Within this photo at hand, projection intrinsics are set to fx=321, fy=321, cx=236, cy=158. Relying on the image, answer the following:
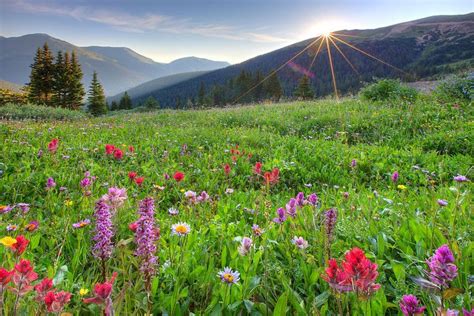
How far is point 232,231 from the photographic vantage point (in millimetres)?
2990

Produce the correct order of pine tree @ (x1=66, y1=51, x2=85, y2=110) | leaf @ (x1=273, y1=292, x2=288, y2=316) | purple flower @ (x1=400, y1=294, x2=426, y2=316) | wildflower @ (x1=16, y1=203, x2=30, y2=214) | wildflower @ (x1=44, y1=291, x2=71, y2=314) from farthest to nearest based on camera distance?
1. pine tree @ (x1=66, y1=51, x2=85, y2=110)
2. wildflower @ (x1=16, y1=203, x2=30, y2=214)
3. leaf @ (x1=273, y1=292, x2=288, y2=316)
4. wildflower @ (x1=44, y1=291, x2=71, y2=314)
5. purple flower @ (x1=400, y1=294, x2=426, y2=316)

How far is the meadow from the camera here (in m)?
1.64

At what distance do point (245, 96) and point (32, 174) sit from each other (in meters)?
86.9

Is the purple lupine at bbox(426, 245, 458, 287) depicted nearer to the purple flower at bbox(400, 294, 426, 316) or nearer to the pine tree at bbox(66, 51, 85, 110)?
the purple flower at bbox(400, 294, 426, 316)

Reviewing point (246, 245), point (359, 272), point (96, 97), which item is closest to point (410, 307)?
point (359, 272)

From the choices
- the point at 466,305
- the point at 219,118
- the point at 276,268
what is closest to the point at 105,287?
the point at 276,268

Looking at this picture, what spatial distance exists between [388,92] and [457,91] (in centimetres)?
280

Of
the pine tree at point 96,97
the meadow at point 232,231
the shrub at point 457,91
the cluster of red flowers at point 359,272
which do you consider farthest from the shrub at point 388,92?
the pine tree at point 96,97

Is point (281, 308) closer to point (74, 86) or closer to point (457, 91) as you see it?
point (457, 91)

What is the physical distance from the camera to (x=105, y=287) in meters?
1.06

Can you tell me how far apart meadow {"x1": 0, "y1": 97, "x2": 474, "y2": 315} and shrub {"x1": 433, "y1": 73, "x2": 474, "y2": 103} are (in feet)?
21.6

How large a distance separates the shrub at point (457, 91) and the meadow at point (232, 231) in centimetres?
659

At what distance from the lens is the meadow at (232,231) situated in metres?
1.64

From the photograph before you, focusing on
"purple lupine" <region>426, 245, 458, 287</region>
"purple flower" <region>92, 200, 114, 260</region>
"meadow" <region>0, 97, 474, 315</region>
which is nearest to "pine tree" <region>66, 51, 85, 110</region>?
"meadow" <region>0, 97, 474, 315</region>
